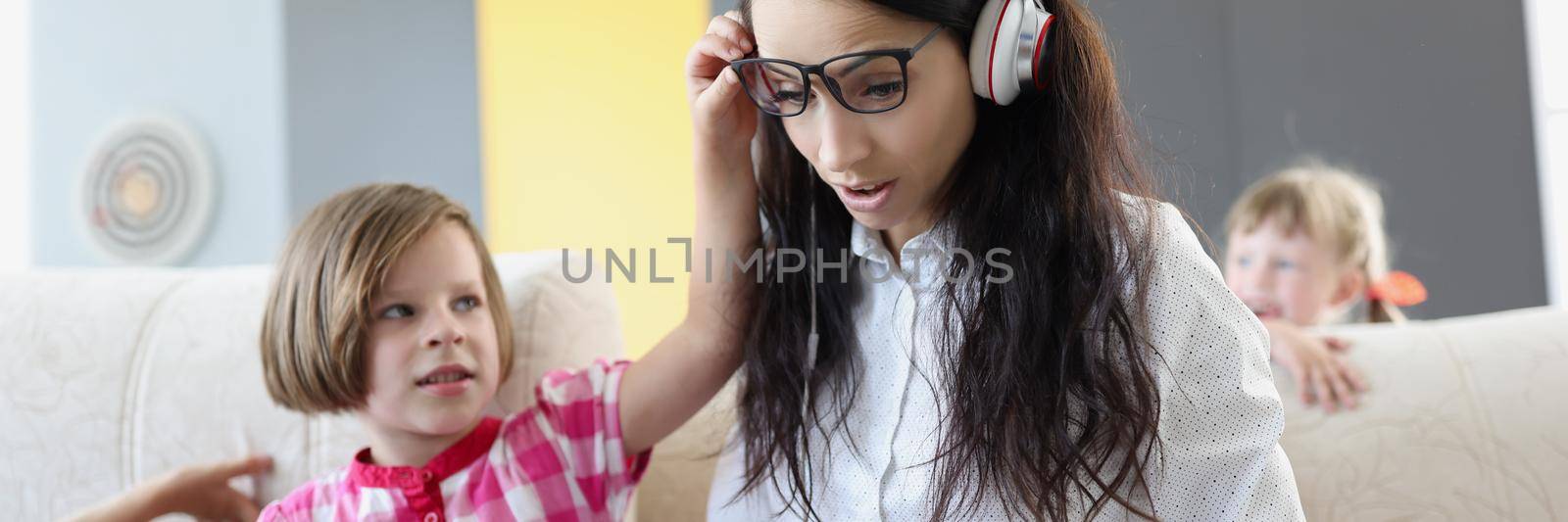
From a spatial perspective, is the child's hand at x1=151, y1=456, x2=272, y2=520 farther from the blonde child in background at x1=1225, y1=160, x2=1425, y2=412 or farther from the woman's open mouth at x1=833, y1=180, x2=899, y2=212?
the blonde child in background at x1=1225, y1=160, x2=1425, y2=412

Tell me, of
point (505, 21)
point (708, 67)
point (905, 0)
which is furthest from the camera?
point (505, 21)

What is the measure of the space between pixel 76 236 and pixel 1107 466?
167 inches

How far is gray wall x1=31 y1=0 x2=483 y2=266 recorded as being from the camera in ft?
11.9

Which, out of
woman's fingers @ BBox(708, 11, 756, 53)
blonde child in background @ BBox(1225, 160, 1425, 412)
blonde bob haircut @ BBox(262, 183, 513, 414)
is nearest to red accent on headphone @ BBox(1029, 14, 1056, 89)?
woman's fingers @ BBox(708, 11, 756, 53)

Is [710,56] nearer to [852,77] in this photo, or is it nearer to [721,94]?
[721,94]

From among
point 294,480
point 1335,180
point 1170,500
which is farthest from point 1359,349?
point 294,480

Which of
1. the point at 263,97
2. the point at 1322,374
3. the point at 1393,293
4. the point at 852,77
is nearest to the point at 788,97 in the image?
the point at 852,77

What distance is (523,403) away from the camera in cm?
137

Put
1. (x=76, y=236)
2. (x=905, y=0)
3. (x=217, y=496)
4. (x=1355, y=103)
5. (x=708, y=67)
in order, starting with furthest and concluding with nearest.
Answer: (x=76, y=236) < (x=1355, y=103) < (x=217, y=496) < (x=708, y=67) < (x=905, y=0)

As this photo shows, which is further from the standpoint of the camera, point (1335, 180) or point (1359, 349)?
point (1335, 180)

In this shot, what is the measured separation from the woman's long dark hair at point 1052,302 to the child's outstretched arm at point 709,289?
132mm

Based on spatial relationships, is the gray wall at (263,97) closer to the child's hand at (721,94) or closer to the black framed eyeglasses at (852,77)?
the child's hand at (721,94)

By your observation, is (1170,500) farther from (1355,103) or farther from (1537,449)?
(1355,103)

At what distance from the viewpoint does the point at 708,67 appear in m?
1.12
